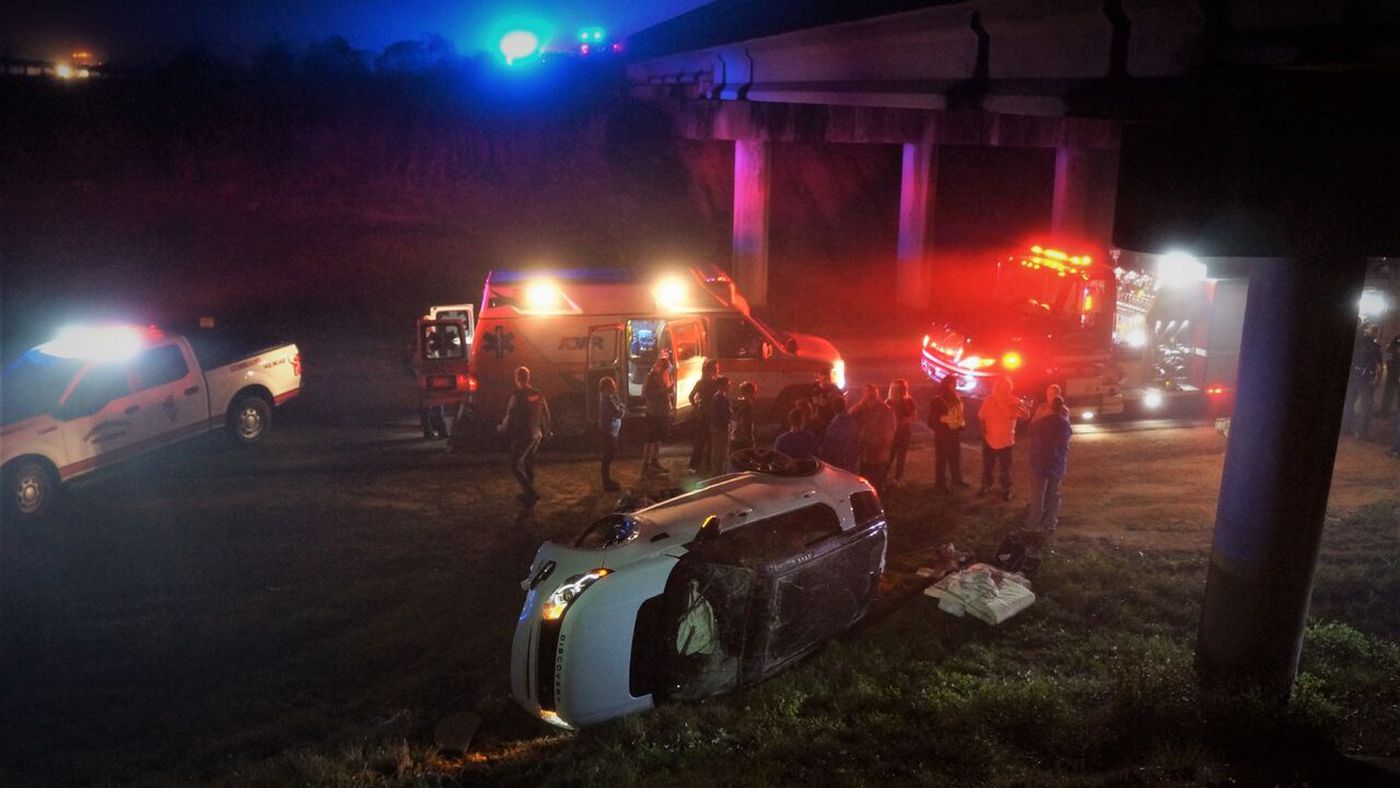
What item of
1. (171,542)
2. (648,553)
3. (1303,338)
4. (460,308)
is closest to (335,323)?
(460,308)

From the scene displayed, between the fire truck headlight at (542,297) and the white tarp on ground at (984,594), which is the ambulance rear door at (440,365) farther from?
the white tarp on ground at (984,594)

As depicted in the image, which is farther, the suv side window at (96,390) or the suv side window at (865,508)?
the suv side window at (96,390)

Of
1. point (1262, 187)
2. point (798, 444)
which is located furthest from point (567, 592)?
point (1262, 187)

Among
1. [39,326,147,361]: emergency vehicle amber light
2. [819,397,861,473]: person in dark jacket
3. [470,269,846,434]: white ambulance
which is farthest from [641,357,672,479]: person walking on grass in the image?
[39,326,147,361]: emergency vehicle amber light

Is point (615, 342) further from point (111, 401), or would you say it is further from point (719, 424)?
point (111, 401)

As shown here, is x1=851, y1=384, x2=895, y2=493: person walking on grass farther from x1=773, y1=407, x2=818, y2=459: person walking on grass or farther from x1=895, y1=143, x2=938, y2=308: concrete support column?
x1=895, y1=143, x2=938, y2=308: concrete support column

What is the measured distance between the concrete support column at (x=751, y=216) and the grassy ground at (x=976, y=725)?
21931 millimetres

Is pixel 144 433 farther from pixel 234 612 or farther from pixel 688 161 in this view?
pixel 688 161

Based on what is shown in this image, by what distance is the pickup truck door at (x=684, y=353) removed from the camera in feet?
47.5

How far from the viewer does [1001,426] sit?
472 inches

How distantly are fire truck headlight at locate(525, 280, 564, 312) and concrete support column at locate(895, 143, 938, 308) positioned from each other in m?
17.7

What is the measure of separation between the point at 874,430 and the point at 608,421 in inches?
127

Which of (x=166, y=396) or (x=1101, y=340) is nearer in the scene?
(x=166, y=396)

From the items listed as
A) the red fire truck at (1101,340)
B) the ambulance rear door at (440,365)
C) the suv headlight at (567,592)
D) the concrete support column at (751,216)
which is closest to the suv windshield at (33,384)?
the ambulance rear door at (440,365)
